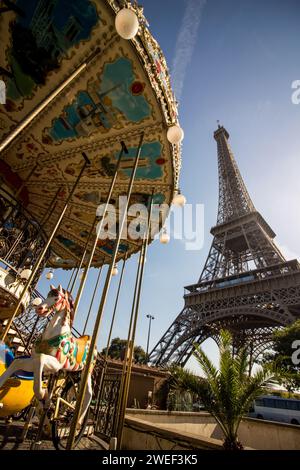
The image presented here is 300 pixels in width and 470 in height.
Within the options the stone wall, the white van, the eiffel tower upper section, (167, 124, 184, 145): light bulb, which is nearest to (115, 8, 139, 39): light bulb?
(167, 124, 184, 145): light bulb

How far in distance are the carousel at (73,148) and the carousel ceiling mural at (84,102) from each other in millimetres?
21

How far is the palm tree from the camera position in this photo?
5.40 metres

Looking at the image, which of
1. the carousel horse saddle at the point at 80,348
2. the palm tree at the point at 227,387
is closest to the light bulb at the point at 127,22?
the carousel horse saddle at the point at 80,348

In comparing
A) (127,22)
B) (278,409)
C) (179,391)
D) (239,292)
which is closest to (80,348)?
→ (127,22)

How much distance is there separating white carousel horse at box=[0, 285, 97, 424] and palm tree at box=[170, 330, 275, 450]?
3.33m

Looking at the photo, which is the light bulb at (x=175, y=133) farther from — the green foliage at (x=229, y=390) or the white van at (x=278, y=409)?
the white van at (x=278, y=409)

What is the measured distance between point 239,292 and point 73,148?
26331 millimetres

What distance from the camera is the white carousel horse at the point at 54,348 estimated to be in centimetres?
293

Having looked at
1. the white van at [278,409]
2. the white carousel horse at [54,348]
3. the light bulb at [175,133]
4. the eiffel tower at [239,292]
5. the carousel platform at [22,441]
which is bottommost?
the carousel platform at [22,441]

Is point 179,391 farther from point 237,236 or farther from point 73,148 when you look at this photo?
point 237,236

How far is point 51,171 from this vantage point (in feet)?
23.1
